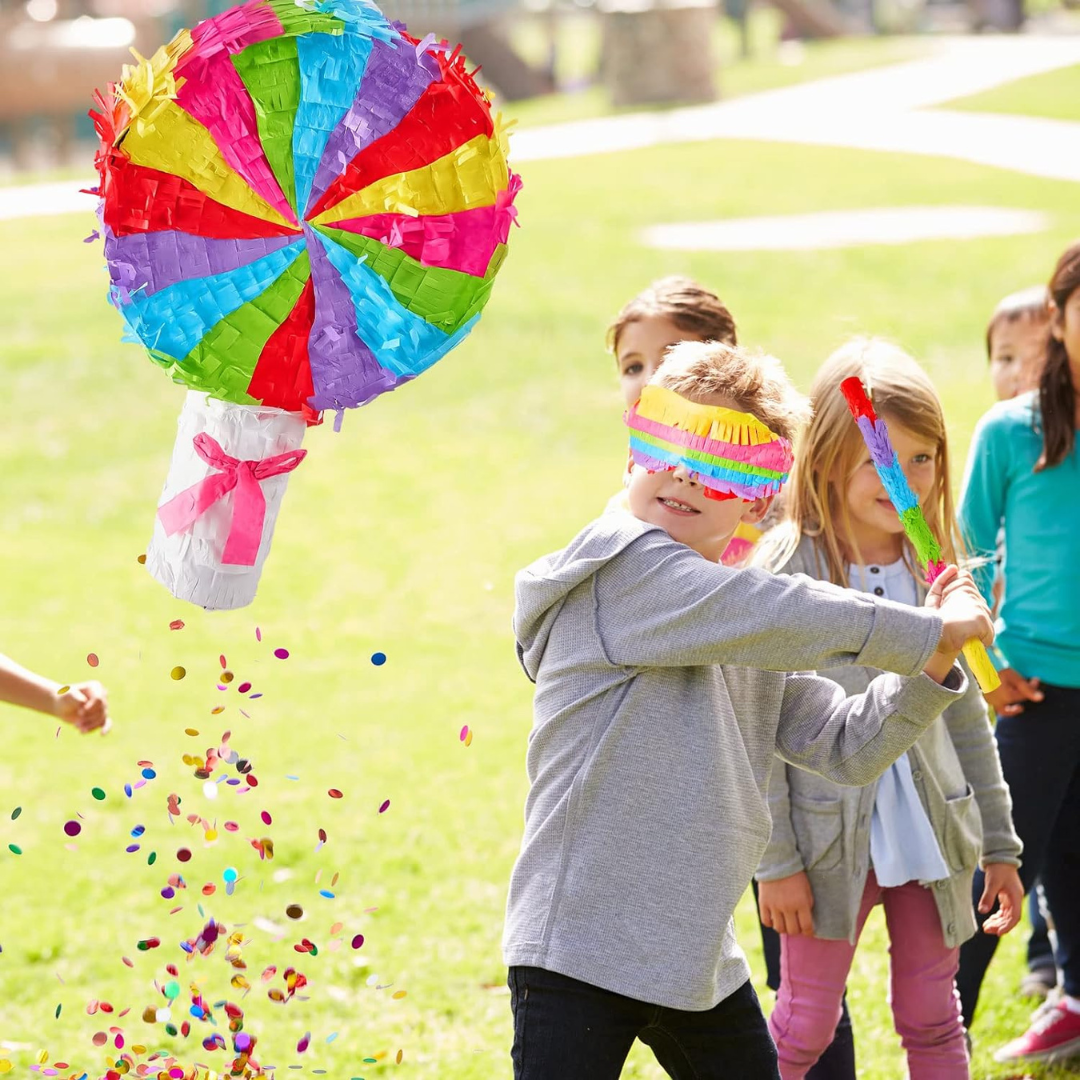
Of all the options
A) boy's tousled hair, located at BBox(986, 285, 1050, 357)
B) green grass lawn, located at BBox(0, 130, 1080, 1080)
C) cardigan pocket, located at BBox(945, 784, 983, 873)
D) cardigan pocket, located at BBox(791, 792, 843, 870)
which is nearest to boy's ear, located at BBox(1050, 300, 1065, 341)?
green grass lawn, located at BBox(0, 130, 1080, 1080)

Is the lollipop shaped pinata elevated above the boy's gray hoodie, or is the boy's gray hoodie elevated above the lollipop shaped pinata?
the lollipop shaped pinata

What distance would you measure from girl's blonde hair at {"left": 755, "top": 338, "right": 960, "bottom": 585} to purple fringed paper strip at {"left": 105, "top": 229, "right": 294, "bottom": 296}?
3.15ft

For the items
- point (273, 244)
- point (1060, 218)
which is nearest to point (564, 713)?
point (273, 244)

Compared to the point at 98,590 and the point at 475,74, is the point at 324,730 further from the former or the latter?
the point at 475,74

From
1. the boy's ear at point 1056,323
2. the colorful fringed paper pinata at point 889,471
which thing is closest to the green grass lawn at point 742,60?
the boy's ear at point 1056,323

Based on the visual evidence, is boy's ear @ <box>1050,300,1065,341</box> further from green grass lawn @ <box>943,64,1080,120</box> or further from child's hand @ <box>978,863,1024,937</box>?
green grass lawn @ <box>943,64,1080,120</box>

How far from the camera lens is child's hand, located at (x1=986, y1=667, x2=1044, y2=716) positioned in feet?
9.62

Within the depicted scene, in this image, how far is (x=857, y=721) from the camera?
2.11 m

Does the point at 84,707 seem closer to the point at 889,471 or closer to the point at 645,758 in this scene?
the point at 645,758

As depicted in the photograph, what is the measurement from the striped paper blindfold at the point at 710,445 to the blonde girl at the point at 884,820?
519 millimetres

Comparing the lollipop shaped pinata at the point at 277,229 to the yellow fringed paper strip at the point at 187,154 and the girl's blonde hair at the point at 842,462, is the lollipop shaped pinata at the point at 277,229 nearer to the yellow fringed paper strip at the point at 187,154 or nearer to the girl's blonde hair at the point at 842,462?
the yellow fringed paper strip at the point at 187,154

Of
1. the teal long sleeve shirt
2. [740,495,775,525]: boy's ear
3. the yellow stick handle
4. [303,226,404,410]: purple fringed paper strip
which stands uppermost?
[303,226,404,410]: purple fringed paper strip

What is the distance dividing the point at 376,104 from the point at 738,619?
73 cm

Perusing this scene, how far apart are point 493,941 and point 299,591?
298 cm
